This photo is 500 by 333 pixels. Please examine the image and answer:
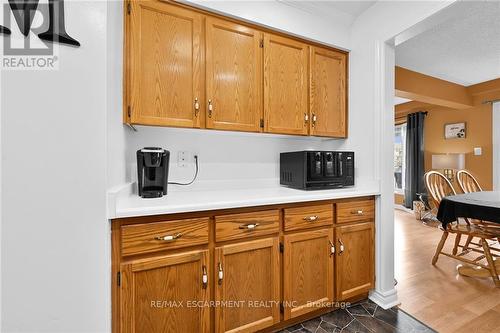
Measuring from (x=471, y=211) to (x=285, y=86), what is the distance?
1943mm

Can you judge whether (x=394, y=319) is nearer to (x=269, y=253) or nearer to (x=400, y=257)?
(x=269, y=253)

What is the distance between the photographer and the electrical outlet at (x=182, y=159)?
175 centimetres

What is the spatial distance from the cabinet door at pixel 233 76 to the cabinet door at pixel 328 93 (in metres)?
0.50

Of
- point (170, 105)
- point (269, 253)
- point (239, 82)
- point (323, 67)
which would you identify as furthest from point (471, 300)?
point (170, 105)

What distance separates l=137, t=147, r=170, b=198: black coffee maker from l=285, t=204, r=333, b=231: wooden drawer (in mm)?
809

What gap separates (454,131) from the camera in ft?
14.0

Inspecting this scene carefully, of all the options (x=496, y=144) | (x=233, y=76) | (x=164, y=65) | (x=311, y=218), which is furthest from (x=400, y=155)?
(x=164, y=65)

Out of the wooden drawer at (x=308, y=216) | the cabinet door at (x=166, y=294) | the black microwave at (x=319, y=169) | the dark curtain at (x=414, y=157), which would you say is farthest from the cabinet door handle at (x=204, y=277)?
the dark curtain at (x=414, y=157)

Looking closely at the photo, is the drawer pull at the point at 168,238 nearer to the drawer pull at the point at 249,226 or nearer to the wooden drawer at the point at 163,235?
the wooden drawer at the point at 163,235

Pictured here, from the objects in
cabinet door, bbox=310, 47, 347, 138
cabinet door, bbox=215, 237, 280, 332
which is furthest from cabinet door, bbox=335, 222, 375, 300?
cabinet door, bbox=310, 47, 347, 138

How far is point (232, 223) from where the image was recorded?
127cm

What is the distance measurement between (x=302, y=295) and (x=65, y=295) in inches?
49.7

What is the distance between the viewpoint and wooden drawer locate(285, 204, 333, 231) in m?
1.44

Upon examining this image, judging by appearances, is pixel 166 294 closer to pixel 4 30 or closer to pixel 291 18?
pixel 4 30
